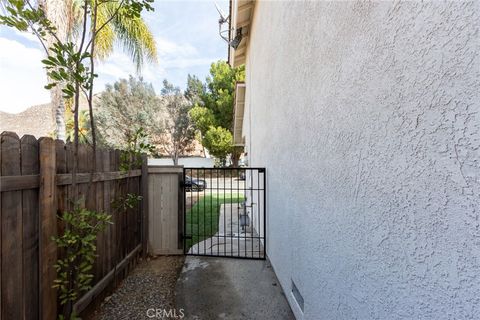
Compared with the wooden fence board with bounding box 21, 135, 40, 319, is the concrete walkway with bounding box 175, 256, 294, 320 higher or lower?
lower

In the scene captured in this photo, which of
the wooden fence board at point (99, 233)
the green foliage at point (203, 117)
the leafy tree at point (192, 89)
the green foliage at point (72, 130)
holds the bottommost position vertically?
the wooden fence board at point (99, 233)

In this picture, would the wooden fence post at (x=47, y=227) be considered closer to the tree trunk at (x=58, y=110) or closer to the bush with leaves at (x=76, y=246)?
the bush with leaves at (x=76, y=246)

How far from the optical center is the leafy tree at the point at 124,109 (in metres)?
22.3

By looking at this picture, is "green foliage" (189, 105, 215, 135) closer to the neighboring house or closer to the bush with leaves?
the neighboring house

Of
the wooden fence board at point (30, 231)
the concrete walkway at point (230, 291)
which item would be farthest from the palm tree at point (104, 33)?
the concrete walkway at point (230, 291)

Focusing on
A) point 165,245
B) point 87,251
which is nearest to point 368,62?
point 87,251

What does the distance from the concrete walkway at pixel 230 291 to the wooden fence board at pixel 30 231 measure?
151 cm

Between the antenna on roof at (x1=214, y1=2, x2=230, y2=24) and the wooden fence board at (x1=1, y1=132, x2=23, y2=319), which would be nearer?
the wooden fence board at (x1=1, y1=132, x2=23, y2=319)

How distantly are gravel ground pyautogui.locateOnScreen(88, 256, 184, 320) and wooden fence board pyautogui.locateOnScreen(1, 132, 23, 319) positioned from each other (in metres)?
1.23

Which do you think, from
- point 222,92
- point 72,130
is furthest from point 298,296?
point 222,92

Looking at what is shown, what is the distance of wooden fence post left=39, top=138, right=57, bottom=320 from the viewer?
2152 millimetres

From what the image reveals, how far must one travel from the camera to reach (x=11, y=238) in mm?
1893

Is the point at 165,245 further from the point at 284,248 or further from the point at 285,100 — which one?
the point at 285,100

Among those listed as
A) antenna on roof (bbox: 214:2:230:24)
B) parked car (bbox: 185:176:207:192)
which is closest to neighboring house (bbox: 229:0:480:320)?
parked car (bbox: 185:176:207:192)
